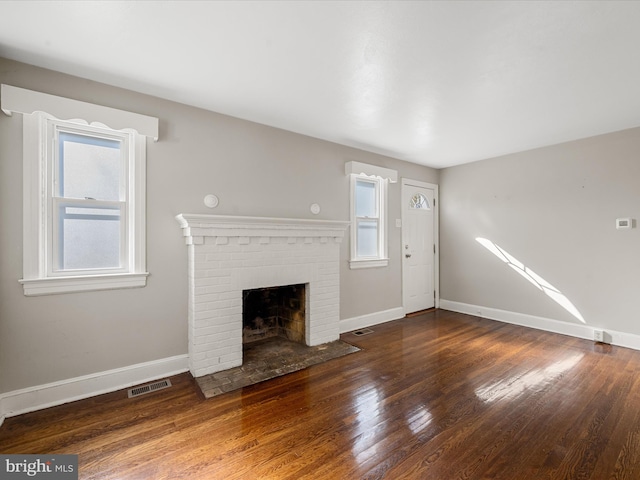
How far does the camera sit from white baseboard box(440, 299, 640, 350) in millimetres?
3475

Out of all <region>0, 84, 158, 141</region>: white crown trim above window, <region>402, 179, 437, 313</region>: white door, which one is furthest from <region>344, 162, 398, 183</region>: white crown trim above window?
<region>0, 84, 158, 141</region>: white crown trim above window

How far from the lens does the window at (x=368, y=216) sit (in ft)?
13.7

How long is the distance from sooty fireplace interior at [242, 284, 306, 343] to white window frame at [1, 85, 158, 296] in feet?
4.44

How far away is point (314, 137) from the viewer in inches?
147

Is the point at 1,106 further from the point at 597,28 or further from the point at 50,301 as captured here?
the point at 597,28

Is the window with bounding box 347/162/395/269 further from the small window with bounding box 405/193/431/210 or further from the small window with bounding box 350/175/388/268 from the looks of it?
the small window with bounding box 405/193/431/210

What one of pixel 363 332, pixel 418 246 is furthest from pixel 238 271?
pixel 418 246

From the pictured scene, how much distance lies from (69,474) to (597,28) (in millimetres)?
4045

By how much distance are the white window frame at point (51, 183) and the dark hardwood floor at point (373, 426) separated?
0.96 m

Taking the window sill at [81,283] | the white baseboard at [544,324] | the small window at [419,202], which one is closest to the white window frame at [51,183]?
the window sill at [81,283]

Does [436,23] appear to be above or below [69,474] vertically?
above

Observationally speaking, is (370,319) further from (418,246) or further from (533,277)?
(533,277)

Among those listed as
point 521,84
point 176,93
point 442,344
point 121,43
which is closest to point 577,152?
point 521,84

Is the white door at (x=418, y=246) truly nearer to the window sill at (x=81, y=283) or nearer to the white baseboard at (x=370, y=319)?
the white baseboard at (x=370, y=319)
